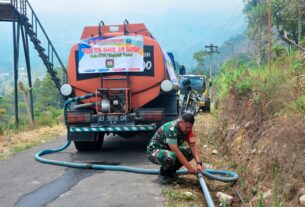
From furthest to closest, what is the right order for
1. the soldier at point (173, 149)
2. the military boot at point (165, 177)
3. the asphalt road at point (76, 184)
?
the military boot at point (165, 177) → the soldier at point (173, 149) → the asphalt road at point (76, 184)

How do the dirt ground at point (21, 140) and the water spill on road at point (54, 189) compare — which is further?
the dirt ground at point (21, 140)

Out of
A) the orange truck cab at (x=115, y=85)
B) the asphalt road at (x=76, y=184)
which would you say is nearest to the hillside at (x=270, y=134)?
the asphalt road at (x=76, y=184)

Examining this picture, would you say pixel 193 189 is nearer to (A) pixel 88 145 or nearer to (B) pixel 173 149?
(B) pixel 173 149

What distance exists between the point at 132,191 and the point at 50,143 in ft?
18.6

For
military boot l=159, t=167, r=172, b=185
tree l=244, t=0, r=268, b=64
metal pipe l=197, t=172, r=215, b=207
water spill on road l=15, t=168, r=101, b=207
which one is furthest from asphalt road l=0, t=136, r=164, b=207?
tree l=244, t=0, r=268, b=64

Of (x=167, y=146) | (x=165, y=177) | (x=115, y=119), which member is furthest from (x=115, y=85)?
(x=165, y=177)

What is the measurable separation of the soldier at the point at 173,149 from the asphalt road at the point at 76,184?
1.01 feet

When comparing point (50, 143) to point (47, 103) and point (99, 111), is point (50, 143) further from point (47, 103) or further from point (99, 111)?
point (47, 103)

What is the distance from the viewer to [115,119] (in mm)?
8258

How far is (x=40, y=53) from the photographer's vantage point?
17281 mm

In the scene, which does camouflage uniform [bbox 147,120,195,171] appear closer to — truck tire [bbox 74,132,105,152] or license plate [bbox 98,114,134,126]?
license plate [bbox 98,114,134,126]

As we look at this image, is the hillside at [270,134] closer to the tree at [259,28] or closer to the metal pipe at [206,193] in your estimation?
the metal pipe at [206,193]

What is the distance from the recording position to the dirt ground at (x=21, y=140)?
30.7 feet

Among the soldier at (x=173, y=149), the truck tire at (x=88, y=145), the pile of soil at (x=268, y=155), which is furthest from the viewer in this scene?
the truck tire at (x=88, y=145)
